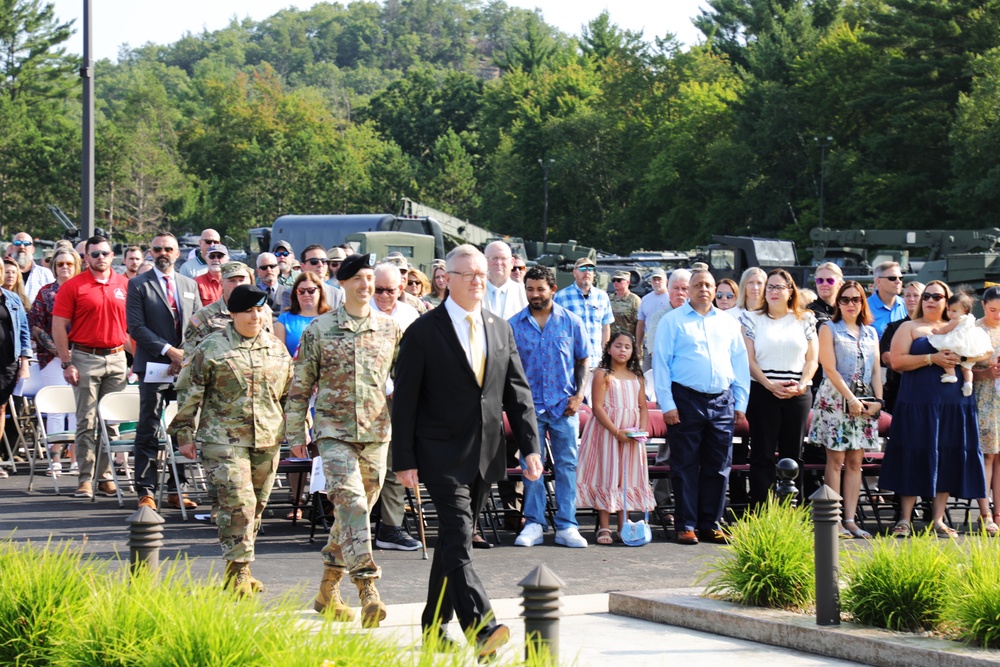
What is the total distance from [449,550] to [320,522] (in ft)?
14.6

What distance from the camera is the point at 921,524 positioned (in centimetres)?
1210

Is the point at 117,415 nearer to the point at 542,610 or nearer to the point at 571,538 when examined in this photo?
the point at 571,538

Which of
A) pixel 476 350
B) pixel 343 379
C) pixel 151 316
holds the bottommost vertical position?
pixel 343 379

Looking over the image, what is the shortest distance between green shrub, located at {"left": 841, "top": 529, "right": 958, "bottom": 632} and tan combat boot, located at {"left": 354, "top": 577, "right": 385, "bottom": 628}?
7.92 ft

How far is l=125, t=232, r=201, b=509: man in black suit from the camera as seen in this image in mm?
11273

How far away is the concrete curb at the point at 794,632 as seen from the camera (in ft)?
21.5

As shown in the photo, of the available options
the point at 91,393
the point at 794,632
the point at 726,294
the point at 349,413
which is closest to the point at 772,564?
the point at 794,632

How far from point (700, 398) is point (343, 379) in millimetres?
4000

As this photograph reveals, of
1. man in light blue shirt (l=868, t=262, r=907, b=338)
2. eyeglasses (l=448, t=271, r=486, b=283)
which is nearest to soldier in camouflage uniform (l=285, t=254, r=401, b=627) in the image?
eyeglasses (l=448, t=271, r=486, b=283)

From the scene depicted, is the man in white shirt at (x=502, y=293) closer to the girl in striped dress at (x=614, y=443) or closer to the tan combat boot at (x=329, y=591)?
the girl in striped dress at (x=614, y=443)

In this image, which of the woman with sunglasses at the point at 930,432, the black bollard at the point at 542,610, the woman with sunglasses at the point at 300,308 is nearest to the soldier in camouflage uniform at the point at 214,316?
the woman with sunglasses at the point at 300,308

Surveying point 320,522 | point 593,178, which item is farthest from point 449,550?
point 593,178

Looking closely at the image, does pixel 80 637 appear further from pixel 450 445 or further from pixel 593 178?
pixel 593 178

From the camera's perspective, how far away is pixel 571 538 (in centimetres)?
1059
